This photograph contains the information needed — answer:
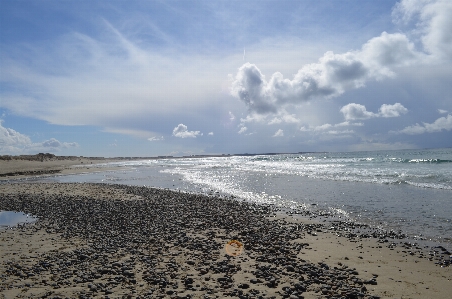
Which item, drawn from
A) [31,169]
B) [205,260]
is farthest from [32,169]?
[205,260]

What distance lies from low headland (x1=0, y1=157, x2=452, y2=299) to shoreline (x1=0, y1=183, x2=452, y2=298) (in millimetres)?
29

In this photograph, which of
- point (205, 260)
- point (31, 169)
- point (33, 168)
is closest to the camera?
point (205, 260)

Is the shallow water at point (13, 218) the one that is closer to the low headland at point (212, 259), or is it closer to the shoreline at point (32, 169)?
the low headland at point (212, 259)

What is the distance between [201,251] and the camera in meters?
10.1

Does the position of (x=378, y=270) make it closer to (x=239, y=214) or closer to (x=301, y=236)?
(x=301, y=236)

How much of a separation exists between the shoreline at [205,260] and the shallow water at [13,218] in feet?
3.85

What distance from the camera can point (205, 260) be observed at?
30.3 feet

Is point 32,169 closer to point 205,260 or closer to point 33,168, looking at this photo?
point 33,168

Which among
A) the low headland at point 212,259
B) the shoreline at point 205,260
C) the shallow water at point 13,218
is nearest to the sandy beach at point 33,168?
the shallow water at point 13,218

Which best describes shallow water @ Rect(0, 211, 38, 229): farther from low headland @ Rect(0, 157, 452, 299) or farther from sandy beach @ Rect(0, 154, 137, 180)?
sandy beach @ Rect(0, 154, 137, 180)

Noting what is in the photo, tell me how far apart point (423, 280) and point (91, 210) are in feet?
52.6

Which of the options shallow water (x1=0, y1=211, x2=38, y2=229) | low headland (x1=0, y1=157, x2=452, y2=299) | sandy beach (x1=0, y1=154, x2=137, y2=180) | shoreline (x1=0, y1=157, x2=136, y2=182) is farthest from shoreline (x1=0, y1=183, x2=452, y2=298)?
sandy beach (x1=0, y1=154, x2=137, y2=180)

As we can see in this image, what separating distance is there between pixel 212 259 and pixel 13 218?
1300 cm

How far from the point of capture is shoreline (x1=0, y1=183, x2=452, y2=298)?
7.26m
